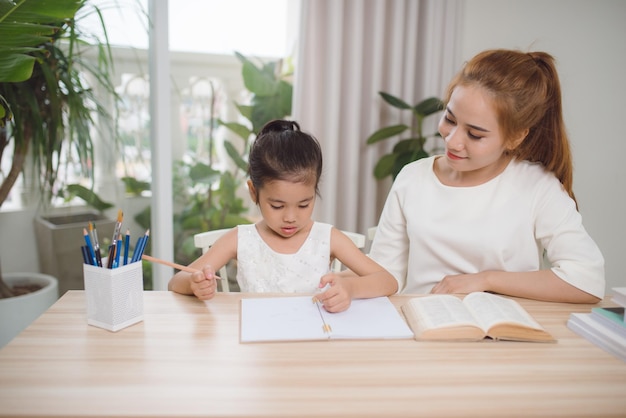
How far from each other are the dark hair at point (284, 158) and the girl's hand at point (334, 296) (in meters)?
0.29

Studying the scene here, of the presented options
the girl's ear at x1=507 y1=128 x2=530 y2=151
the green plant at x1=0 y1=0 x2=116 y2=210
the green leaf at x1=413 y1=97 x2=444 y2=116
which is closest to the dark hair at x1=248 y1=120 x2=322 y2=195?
the girl's ear at x1=507 y1=128 x2=530 y2=151

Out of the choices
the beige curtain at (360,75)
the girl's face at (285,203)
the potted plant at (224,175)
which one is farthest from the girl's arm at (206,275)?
the potted plant at (224,175)

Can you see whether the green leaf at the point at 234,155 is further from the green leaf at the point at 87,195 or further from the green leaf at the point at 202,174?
the green leaf at the point at 87,195

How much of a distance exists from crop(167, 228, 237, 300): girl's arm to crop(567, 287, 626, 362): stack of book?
742 mm

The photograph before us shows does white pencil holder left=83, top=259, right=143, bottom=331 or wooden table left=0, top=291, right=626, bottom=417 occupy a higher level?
white pencil holder left=83, top=259, right=143, bottom=331

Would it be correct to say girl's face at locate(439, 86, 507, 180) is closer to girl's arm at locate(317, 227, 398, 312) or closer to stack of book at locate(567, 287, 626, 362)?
girl's arm at locate(317, 227, 398, 312)

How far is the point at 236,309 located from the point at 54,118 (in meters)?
1.42

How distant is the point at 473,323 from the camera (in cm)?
96

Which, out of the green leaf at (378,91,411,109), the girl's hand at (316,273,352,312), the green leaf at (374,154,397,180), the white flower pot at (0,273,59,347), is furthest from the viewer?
the green leaf at (374,154,397,180)

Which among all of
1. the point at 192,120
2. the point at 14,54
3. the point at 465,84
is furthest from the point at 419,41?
the point at 14,54

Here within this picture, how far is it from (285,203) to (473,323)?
524 millimetres

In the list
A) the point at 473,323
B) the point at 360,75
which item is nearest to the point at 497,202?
the point at 473,323

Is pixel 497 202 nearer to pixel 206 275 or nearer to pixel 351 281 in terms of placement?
pixel 351 281

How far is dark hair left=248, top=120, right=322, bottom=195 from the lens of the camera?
1.24 m
